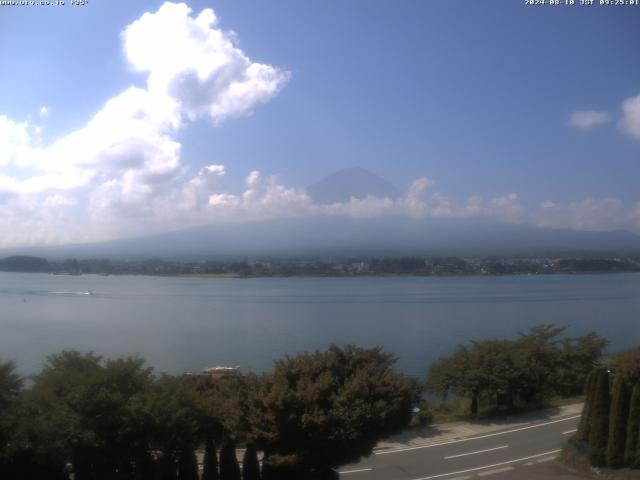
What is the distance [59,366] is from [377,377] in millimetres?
4246

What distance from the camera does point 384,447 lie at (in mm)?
10383

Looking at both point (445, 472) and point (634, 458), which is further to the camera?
point (445, 472)

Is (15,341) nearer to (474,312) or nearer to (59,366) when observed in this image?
(59,366)

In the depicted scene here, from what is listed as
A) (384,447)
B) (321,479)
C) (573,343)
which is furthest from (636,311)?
(321,479)

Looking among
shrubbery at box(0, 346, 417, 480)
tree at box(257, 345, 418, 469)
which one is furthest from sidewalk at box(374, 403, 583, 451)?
shrubbery at box(0, 346, 417, 480)

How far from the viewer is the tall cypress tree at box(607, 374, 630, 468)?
755cm

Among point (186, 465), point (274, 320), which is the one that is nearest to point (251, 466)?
point (186, 465)

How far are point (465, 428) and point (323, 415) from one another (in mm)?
5835

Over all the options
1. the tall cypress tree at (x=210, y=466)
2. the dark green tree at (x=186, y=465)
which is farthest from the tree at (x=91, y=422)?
the tall cypress tree at (x=210, y=466)

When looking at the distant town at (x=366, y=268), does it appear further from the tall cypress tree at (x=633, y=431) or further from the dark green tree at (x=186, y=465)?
the dark green tree at (x=186, y=465)

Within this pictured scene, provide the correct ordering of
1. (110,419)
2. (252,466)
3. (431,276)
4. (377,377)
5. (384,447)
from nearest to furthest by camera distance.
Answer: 1. (110,419)
2. (252,466)
3. (377,377)
4. (384,447)
5. (431,276)

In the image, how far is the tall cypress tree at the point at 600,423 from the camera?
7.74m

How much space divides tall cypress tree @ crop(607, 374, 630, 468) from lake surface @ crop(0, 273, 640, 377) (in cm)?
1265

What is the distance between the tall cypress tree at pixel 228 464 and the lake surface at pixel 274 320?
10.1 meters
